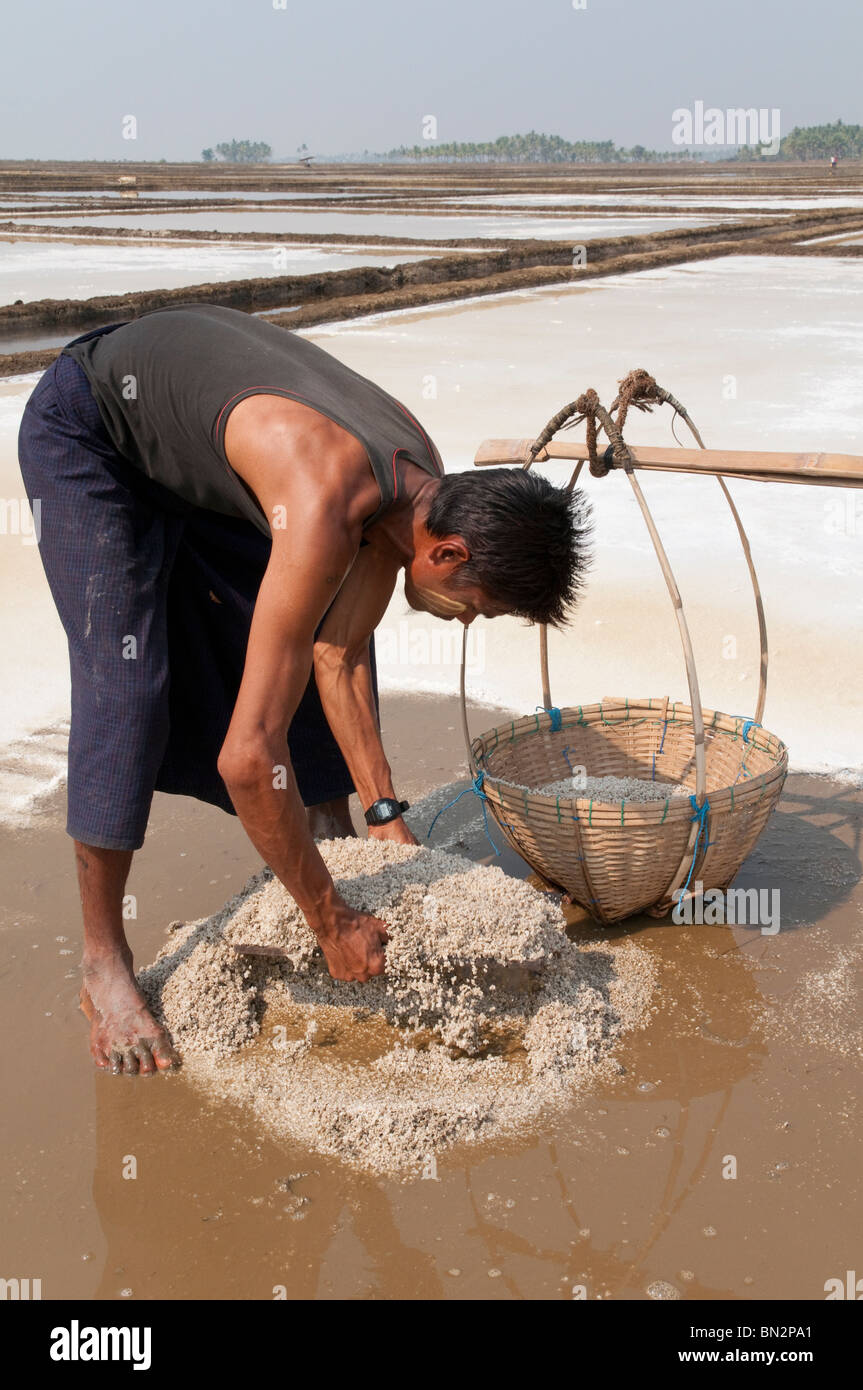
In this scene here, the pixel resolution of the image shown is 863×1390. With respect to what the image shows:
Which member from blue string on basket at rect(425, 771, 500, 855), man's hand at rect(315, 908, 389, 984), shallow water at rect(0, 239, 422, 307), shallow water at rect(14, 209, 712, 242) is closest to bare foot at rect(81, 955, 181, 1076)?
man's hand at rect(315, 908, 389, 984)

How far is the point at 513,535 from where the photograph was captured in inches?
71.8

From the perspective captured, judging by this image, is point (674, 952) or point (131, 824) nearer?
point (131, 824)

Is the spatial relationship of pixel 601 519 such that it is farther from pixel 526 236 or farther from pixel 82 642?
pixel 526 236

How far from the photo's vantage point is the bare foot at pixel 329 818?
2.62 meters

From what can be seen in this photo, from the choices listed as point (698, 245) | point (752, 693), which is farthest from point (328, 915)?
point (698, 245)

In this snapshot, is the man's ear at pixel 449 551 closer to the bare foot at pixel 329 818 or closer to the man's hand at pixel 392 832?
the man's hand at pixel 392 832

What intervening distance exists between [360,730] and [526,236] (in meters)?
18.3

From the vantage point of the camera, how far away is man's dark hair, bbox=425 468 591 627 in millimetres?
1830

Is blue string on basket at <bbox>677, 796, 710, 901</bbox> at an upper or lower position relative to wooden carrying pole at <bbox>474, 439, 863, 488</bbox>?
lower

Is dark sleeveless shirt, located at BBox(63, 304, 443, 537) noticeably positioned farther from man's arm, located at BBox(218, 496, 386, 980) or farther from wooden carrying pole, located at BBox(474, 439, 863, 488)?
wooden carrying pole, located at BBox(474, 439, 863, 488)

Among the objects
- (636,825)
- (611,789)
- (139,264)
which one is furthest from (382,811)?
(139,264)

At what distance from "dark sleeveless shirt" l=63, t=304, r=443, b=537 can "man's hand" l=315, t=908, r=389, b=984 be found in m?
0.65

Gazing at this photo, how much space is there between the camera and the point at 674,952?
248 cm

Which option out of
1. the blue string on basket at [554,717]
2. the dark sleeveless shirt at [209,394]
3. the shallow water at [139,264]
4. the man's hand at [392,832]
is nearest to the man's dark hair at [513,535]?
the dark sleeveless shirt at [209,394]
